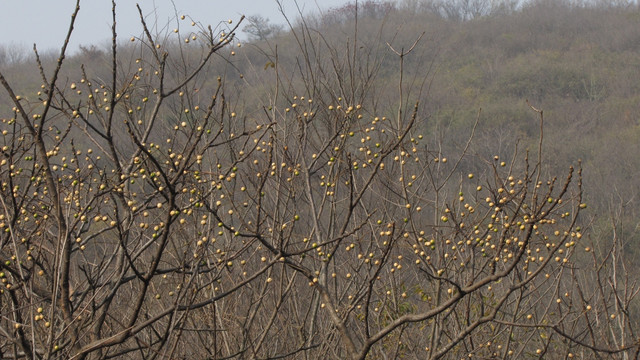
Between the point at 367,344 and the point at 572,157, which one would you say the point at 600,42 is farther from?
the point at 367,344

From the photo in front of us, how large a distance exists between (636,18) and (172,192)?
49.9 metres

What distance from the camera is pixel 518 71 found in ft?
142

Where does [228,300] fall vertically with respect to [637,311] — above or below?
above

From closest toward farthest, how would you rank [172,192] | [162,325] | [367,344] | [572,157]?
[172,192]
[367,344]
[162,325]
[572,157]

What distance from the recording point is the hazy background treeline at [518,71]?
31641 mm

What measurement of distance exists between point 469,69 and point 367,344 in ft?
139

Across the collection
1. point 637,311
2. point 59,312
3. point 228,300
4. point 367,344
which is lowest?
point 637,311

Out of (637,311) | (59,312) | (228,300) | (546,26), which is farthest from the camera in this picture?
(546,26)

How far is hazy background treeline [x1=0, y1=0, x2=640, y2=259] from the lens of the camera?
31641 mm

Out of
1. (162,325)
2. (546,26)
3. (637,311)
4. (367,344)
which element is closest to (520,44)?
(546,26)

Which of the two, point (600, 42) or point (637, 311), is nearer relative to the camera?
point (637, 311)

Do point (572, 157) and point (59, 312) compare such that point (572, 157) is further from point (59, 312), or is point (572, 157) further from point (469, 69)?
point (59, 312)

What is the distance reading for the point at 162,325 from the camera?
7.17m

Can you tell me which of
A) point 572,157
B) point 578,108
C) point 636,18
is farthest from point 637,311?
point 636,18
